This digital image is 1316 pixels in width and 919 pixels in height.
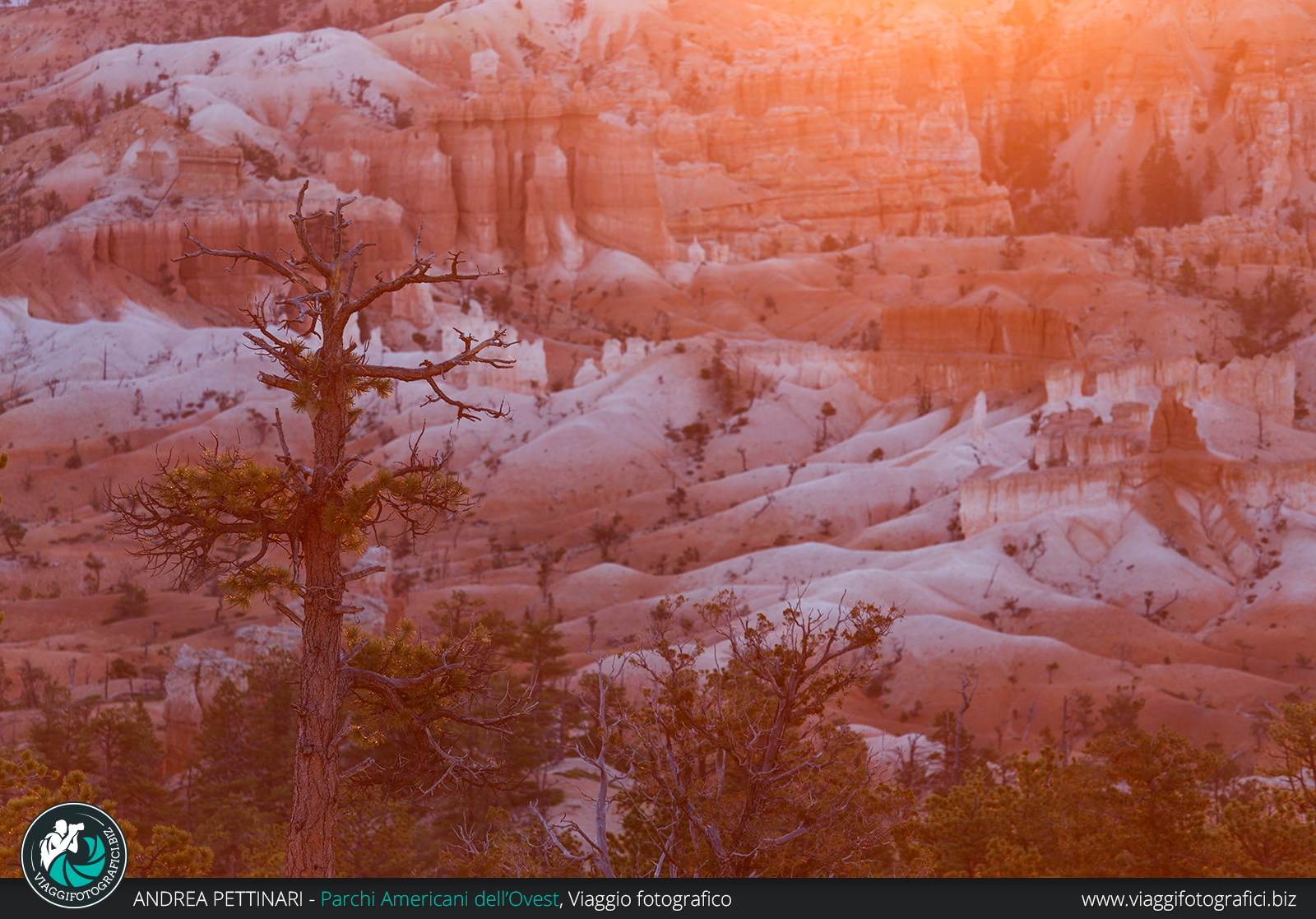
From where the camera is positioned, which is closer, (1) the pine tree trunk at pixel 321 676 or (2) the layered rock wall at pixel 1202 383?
(1) the pine tree trunk at pixel 321 676

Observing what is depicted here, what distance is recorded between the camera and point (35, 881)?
1416 centimetres

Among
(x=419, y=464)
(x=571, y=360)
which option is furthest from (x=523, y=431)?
(x=419, y=464)

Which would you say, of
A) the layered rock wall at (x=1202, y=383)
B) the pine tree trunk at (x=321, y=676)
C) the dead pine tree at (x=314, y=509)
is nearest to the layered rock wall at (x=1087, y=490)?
the layered rock wall at (x=1202, y=383)

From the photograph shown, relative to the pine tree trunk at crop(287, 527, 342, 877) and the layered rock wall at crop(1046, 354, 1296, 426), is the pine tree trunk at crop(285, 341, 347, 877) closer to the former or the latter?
the pine tree trunk at crop(287, 527, 342, 877)

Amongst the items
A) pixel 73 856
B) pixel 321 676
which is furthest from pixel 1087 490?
pixel 73 856

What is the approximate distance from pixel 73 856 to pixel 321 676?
279 centimetres

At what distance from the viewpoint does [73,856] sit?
14344 millimetres

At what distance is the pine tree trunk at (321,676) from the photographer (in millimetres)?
15031

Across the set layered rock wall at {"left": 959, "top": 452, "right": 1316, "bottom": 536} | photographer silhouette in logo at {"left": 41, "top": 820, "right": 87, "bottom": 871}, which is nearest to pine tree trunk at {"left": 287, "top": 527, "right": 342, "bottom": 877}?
photographer silhouette in logo at {"left": 41, "top": 820, "right": 87, "bottom": 871}

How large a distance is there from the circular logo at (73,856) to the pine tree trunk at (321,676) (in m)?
1.63

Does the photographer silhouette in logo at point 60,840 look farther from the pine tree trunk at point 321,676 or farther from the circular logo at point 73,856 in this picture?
the pine tree trunk at point 321,676

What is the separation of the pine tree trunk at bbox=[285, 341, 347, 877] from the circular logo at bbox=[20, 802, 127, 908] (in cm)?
163

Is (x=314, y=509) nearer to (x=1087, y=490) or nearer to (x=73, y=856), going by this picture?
(x=73, y=856)

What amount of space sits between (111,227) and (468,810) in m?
92.6
